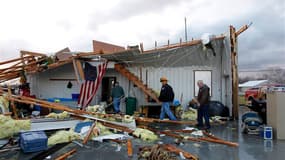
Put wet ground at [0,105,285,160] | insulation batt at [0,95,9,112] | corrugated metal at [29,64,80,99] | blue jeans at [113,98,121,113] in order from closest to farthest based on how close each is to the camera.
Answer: wet ground at [0,105,285,160], insulation batt at [0,95,9,112], blue jeans at [113,98,121,113], corrugated metal at [29,64,80,99]

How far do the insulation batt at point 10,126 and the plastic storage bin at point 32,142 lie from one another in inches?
33.6

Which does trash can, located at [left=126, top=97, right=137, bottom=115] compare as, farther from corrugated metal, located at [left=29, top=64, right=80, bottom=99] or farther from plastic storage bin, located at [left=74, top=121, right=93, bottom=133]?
plastic storage bin, located at [left=74, top=121, right=93, bottom=133]

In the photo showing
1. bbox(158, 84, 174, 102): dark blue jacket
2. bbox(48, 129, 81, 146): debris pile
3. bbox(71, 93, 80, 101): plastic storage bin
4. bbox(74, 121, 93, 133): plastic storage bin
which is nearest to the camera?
bbox(48, 129, 81, 146): debris pile

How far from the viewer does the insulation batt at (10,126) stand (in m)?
5.99

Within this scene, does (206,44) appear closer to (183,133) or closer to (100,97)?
(183,133)

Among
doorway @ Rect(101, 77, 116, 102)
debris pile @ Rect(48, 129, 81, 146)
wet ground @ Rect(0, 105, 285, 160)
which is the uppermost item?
doorway @ Rect(101, 77, 116, 102)

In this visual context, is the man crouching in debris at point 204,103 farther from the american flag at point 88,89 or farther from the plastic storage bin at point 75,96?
the plastic storage bin at point 75,96

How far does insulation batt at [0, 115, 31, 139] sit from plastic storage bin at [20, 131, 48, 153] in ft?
2.80

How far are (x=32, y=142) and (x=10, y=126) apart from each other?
133 centimetres

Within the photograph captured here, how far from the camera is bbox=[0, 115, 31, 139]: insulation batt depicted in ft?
19.7

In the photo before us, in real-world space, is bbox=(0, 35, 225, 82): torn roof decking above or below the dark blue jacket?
above

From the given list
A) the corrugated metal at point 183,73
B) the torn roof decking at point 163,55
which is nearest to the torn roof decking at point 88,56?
the torn roof decking at point 163,55

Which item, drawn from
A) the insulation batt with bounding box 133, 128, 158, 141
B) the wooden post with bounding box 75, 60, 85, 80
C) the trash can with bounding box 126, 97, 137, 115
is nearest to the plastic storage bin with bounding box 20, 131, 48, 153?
the insulation batt with bounding box 133, 128, 158, 141

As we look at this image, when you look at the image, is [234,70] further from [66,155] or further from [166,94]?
[66,155]
